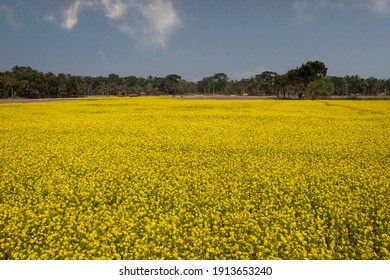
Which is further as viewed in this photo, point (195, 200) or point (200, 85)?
point (200, 85)

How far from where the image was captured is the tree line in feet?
227

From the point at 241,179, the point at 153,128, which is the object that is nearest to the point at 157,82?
the point at 153,128

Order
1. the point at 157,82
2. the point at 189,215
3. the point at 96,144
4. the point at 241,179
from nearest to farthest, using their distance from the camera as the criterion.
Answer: the point at 189,215
the point at 241,179
the point at 96,144
the point at 157,82

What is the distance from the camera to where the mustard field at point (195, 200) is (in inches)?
202

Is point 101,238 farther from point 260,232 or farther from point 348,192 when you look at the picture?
point 348,192

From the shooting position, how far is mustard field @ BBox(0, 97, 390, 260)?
513 centimetres

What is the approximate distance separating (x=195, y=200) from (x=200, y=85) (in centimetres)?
13640

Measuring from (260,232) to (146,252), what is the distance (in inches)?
73.7

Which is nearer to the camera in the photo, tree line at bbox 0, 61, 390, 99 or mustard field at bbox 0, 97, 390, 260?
mustard field at bbox 0, 97, 390, 260

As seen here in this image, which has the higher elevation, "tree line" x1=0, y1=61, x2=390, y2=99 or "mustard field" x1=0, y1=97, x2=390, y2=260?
"tree line" x1=0, y1=61, x2=390, y2=99

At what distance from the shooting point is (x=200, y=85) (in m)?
141

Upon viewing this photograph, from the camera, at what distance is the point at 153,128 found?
16.8 m

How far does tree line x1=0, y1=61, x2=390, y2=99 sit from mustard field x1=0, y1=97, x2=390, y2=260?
188ft

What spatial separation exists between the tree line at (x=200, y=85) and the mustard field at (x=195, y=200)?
188 feet
